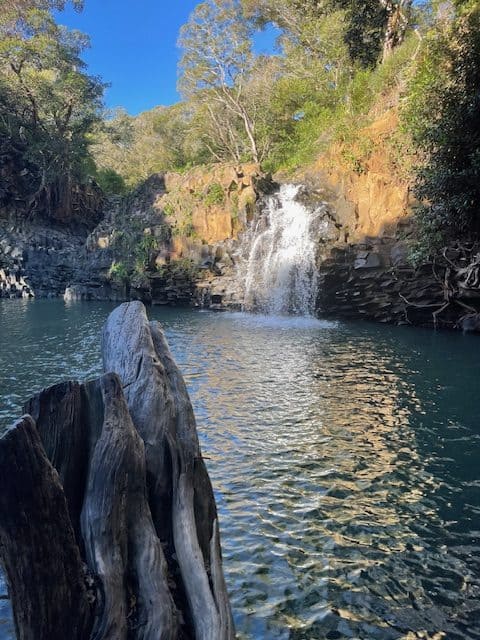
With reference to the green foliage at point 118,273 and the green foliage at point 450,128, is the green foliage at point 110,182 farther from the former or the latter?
the green foliage at point 450,128

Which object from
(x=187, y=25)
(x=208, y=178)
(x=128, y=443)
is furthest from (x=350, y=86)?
(x=128, y=443)

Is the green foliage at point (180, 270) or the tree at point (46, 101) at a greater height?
the tree at point (46, 101)

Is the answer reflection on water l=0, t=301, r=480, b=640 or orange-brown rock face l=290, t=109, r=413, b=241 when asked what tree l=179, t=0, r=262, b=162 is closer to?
orange-brown rock face l=290, t=109, r=413, b=241

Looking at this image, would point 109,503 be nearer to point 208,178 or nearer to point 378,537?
point 378,537

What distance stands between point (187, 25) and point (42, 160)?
16.9 metres

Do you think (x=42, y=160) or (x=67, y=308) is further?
(x=42, y=160)

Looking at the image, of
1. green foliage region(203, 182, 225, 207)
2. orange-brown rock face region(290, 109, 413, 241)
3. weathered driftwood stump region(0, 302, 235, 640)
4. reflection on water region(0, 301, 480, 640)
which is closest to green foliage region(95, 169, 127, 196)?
green foliage region(203, 182, 225, 207)

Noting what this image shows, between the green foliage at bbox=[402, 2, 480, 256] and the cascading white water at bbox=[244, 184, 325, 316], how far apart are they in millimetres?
7801

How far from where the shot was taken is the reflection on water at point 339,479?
4266 mm

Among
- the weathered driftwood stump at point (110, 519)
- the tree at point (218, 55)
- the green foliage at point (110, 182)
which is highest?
the tree at point (218, 55)

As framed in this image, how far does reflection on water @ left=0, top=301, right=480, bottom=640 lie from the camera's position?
14.0 feet

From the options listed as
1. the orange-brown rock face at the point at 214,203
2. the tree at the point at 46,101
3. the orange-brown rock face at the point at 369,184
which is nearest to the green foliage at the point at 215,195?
the orange-brown rock face at the point at 214,203

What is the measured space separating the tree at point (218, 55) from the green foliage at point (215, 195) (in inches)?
242

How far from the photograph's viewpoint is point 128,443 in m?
2.84
